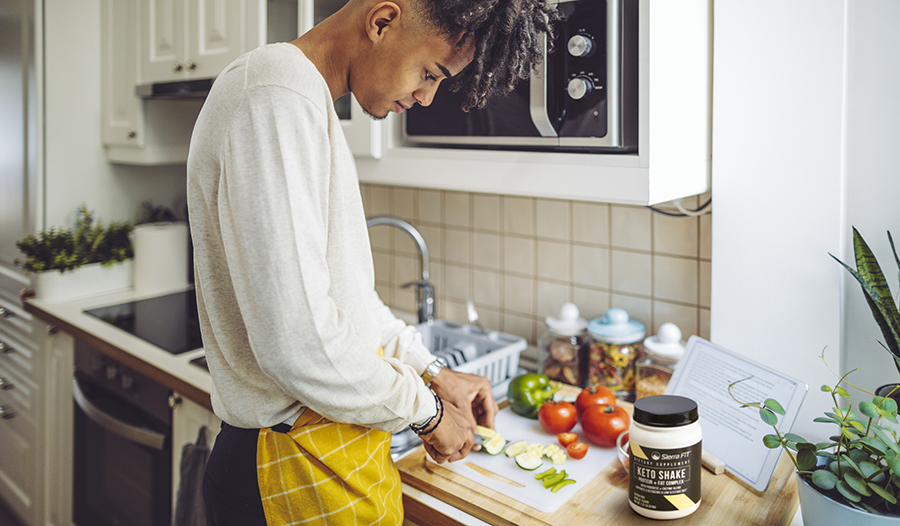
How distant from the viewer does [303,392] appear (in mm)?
730

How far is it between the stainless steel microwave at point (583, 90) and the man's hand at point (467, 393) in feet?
1.42

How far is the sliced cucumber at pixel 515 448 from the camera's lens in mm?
1103

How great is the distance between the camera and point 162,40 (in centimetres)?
193

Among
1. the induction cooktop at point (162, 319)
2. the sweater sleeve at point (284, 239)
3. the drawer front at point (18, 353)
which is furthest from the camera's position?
the drawer front at point (18, 353)

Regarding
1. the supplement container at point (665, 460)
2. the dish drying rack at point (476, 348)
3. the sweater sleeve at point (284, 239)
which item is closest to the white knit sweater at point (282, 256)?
the sweater sleeve at point (284, 239)

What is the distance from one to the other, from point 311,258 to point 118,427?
4.12 ft

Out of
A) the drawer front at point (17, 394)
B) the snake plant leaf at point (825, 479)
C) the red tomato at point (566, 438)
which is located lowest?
the drawer front at point (17, 394)

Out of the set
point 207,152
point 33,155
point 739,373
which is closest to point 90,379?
point 33,155

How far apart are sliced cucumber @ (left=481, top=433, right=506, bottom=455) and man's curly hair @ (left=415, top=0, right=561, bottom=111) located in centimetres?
58

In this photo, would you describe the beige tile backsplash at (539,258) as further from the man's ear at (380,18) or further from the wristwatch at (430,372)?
the man's ear at (380,18)

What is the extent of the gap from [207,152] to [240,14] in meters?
1.04

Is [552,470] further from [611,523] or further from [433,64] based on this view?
[433,64]

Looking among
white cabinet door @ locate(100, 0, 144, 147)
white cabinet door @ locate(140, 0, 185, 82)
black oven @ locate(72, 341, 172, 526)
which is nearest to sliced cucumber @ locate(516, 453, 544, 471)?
black oven @ locate(72, 341, 172, 526)

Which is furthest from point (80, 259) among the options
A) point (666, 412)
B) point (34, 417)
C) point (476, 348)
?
point (666, 412)
